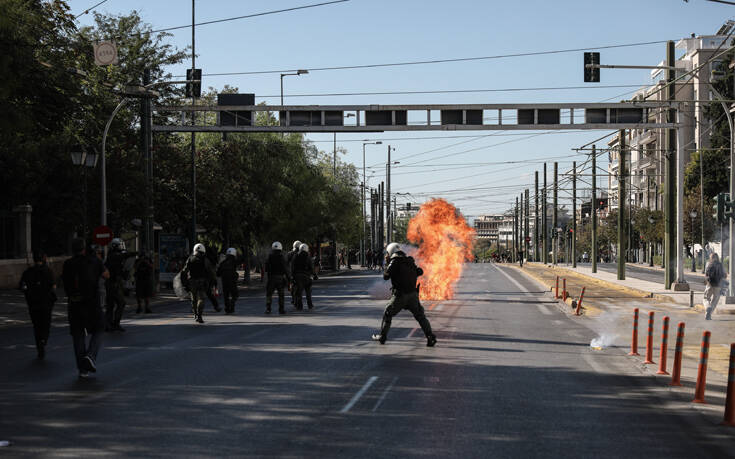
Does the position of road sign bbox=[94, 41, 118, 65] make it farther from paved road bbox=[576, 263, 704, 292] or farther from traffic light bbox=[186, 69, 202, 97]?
paved road bbox=[576, 263, 704, 292]

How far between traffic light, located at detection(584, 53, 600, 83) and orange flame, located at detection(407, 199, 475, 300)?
25.7ft

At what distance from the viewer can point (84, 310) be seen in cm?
1142

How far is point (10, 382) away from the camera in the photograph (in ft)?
36.5

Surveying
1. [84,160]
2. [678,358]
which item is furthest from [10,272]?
[678,358]

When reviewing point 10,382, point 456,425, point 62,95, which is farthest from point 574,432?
point 62,95

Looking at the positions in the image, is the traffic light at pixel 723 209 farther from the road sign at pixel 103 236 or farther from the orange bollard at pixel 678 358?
the road sign at pixel 103 236

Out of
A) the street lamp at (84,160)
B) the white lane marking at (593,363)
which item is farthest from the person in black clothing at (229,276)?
the white lane marking at (593,363)

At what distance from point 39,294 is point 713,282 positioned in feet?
56.0

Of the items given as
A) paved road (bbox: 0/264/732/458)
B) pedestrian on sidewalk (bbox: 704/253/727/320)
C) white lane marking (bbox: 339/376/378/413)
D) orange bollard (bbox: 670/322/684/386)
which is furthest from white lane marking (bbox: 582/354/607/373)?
pedestrian on sidewalk (bbox: 704/253/727/320)

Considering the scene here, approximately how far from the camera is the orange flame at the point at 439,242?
3012cm

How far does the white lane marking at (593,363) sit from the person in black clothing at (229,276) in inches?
443

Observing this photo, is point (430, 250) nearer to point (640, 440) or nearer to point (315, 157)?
point (640, 440)

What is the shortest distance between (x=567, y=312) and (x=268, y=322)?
375 inches

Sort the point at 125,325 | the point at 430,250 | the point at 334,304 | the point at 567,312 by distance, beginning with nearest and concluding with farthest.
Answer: the point at 125,325, the point at 567,312, the point at 334,304, the point at 430,250
